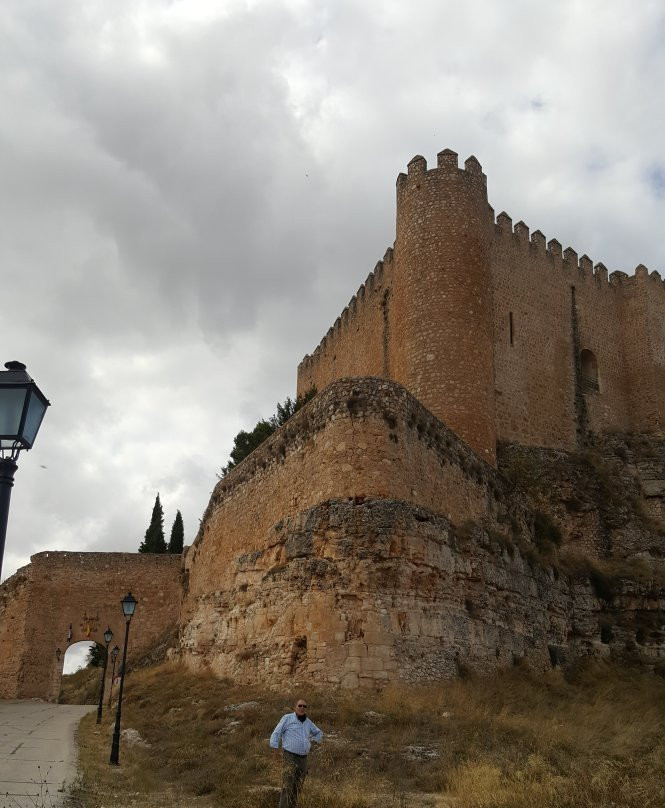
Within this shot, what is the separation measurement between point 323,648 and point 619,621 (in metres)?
10.5

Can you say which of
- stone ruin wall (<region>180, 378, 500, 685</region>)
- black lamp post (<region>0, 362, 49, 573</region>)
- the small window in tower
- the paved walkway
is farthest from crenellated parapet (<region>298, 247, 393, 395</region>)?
black lamp post (<region>0, 362, 49, 573</region>)

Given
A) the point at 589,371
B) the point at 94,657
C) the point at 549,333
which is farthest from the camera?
the point at 94,657

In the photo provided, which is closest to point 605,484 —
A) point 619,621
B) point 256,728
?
point 619,621

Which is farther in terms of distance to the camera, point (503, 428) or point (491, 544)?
point (503, 428)

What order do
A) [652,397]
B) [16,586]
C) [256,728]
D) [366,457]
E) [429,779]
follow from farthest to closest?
[16,586] < [652,397] < [366,457] < [256,728] < [429,779]

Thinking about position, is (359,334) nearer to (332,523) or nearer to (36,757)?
(332,523)

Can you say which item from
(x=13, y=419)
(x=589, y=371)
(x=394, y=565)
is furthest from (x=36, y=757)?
(x=589, y=371)

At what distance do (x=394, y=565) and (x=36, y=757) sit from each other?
6.65m

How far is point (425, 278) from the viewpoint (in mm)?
24203

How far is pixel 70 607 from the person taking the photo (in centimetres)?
3144

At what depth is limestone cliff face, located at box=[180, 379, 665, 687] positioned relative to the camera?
14.6 m

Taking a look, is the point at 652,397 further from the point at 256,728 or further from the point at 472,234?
the point at 256,728

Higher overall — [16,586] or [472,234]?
[472,234]

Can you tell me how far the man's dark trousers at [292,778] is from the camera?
838cm
